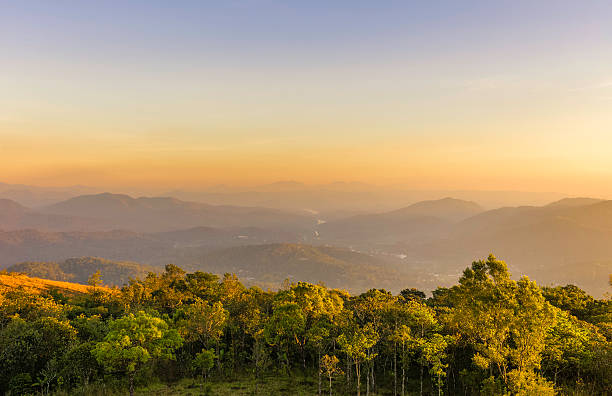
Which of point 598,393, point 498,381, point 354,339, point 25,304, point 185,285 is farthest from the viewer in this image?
point 185,285

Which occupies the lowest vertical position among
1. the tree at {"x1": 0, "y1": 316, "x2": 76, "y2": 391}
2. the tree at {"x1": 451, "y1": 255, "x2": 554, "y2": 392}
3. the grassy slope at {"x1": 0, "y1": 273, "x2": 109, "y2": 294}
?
the grassy slope at {"x1": 0, "y1": 273, "x2": 109, "y2": 294}

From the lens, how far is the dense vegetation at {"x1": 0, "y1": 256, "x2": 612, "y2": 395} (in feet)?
100

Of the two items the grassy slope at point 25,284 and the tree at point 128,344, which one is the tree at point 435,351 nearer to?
the tree at point 128,344

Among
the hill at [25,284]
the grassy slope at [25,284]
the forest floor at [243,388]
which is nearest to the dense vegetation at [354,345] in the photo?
the forest floor at [243,388]

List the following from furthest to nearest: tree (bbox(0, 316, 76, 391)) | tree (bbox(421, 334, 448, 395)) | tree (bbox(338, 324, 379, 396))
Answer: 1. tree (bbox(0, 316, 76, 391))
2. tree (bbox(338, 324, 379, 396))
3. tree (bbox(421, 334, 448, 395))

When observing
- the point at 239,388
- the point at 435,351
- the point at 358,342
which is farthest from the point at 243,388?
the point at 435,351

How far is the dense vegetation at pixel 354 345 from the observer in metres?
30.5

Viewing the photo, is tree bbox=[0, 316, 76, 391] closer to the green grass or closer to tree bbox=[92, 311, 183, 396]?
tree bbox=[92, 311, 183, 396]

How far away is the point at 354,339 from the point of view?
121ft

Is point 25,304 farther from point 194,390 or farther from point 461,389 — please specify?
point 461,389

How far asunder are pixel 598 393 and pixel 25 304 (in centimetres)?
10404

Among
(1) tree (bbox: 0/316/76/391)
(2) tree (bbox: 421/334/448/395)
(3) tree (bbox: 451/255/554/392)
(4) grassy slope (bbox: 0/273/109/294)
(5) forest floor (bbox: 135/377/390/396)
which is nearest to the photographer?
(3) tree (bbox: 451/255/554/392)

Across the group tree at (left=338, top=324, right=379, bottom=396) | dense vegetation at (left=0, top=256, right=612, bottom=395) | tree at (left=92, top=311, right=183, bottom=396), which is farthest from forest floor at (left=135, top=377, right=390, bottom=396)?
tree at (left=92, top=311, right=183, bottom=396)

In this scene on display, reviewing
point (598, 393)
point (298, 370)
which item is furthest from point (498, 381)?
point (298, 370)
